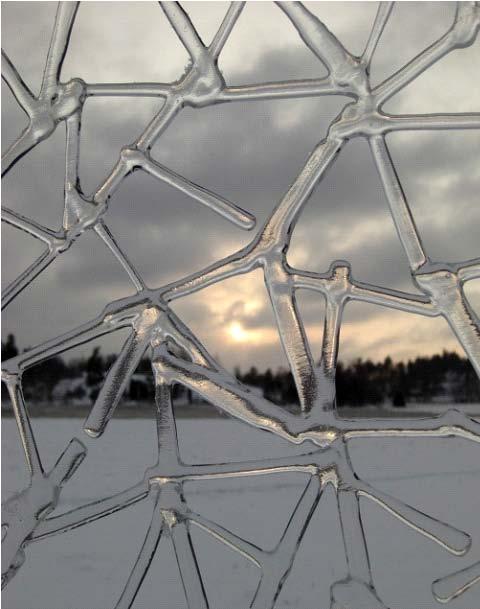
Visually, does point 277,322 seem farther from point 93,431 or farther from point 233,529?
point 233,529

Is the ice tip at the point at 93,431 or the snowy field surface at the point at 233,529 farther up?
the ice tip at the point at 93,431

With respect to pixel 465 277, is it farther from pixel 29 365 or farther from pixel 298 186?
pixel 29 365

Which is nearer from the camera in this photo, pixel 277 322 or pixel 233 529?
pixel 277 322

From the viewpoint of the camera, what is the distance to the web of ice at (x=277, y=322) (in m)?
1.17

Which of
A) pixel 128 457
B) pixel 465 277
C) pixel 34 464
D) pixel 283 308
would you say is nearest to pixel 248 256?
pixel 283 308

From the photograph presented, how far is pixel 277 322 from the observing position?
1203 millimetres

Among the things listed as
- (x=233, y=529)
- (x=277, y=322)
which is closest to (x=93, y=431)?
(x=277, y=322)

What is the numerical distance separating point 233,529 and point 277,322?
1687 millimetres

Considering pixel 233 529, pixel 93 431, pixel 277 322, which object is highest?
pixel 277 322

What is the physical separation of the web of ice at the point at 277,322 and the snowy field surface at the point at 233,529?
0.17 ft

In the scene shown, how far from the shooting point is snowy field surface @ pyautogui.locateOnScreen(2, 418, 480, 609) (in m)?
2.05

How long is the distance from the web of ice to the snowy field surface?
2.1 inches

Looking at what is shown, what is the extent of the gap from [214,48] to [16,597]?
4.74 feet

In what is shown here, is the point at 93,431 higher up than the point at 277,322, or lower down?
lower down
